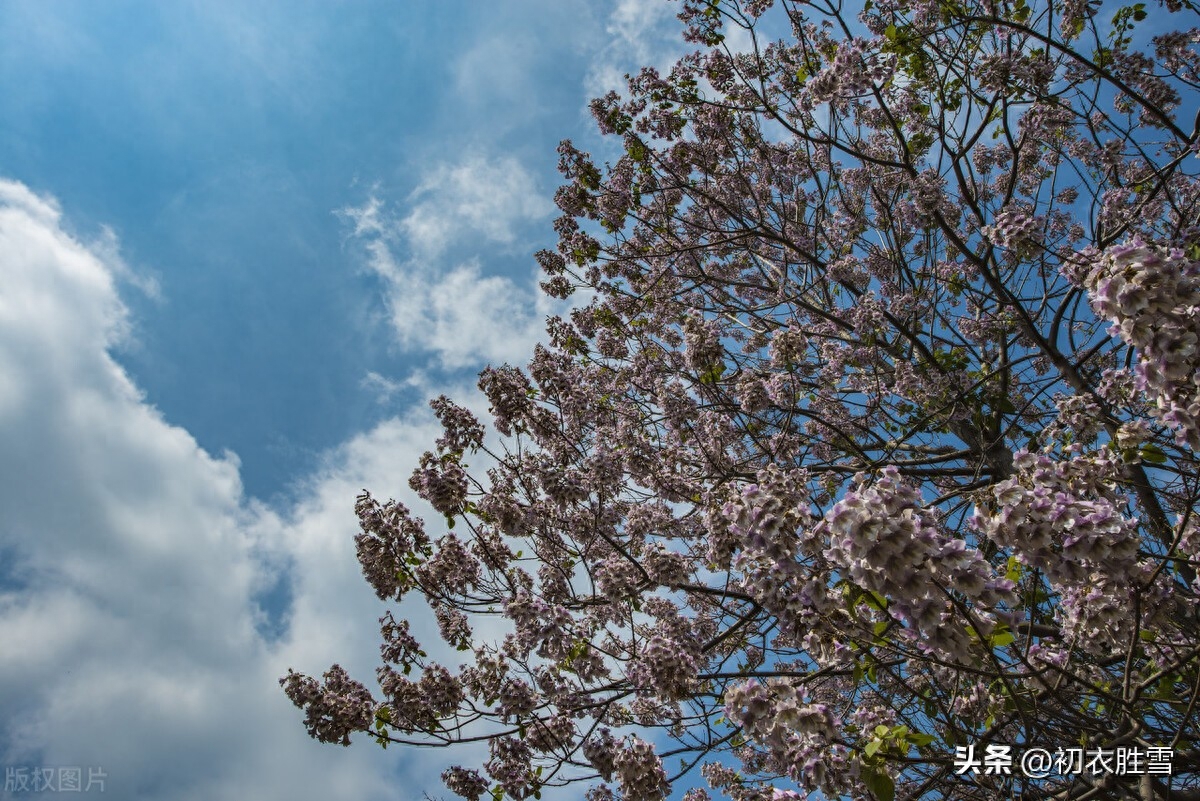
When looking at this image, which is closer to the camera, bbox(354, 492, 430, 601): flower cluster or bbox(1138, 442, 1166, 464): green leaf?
bbox(1138, 442, 1166, 464): green leaf

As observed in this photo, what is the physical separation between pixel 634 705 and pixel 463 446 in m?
5.06

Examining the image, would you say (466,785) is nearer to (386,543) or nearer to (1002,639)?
(386,543)

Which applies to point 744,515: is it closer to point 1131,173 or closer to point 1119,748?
point 1119,748

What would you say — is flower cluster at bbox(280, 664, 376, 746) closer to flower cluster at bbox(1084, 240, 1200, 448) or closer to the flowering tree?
the flowering tree

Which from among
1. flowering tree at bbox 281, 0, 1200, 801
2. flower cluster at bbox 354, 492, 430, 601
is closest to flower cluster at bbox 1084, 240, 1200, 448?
flowering tree at bbox 281, 0, 1200, 801

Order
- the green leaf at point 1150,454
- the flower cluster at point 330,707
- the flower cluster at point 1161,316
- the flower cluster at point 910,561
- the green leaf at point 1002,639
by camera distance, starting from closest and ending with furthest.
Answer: the flower cluster at point 910,561 → the flower cluster at point 1161,316 → the green leaf at point 1002,639 → the green leaf at point 1150,454 → the flower cluster at point 330,707

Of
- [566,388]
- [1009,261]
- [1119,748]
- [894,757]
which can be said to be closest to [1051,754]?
[1119,748]

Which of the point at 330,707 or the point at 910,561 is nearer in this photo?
the point at 910,561

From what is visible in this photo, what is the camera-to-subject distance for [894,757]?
3383 millimetres

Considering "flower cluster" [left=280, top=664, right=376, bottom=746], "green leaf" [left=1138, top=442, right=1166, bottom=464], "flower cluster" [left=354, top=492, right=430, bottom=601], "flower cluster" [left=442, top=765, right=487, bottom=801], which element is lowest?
"flower cluster" [left=442, top=765, right=487, bottom=801]

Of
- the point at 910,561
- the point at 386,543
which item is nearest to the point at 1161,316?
the point at 910,561


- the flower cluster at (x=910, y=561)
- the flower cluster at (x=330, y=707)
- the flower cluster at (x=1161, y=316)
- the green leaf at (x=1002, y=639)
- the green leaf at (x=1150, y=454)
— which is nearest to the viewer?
the flower cluster at (x=910, y=561)

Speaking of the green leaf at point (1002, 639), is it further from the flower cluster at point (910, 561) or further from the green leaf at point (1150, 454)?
the green leaf at point (1150, 454)

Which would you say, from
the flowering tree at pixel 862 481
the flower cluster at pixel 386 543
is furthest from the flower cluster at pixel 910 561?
the flower cluster at pixel 386 543
